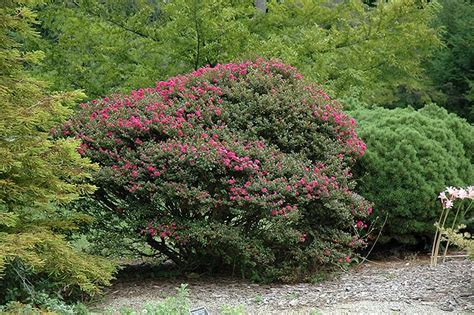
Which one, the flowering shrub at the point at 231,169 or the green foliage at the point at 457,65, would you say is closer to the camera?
the flowering shrub at the point at 231,169

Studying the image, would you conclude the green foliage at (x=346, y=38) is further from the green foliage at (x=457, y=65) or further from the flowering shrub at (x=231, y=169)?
the green foliage at (x=457, y=65)

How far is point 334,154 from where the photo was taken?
22.2ft

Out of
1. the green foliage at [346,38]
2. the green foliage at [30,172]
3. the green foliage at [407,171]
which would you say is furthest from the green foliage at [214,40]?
the green foliage at [30,172]

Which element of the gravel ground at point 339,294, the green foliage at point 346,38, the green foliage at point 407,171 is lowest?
the gravel ground at point 339,294

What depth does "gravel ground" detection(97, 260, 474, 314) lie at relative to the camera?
545cm

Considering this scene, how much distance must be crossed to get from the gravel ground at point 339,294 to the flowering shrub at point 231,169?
0.91 ft

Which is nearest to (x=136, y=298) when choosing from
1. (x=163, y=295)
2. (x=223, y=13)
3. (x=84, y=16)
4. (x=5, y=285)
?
(x=163, y=295)

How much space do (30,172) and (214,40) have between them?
568cm

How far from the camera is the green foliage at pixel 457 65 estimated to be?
2008 centimetres

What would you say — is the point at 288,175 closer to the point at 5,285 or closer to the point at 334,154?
the point at 334,154

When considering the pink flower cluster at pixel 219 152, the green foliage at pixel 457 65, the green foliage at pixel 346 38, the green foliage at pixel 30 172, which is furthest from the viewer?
the green foliage at pixel 457 65

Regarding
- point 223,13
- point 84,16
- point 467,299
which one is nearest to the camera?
point 467,299

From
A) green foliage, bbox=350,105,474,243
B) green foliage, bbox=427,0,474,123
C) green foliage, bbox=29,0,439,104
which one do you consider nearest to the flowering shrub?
green foliage, bbox=350,105,474,243

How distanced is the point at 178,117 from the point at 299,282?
194 centimetres
